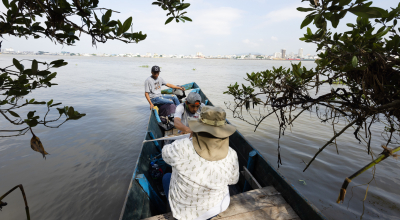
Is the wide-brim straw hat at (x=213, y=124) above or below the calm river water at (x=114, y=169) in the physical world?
above

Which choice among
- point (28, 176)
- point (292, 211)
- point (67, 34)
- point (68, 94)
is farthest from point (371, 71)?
point (68, 94)

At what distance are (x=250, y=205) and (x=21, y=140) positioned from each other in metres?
7.48

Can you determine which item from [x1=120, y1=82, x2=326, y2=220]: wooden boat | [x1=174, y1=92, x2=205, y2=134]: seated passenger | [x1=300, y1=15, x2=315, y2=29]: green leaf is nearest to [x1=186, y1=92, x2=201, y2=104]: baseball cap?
[x1=174, y1=92, x2=205, y2=134]: seated passenger

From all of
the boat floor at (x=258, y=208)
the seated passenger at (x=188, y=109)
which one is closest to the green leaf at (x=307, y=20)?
the boat floor at (x=258, y=208)

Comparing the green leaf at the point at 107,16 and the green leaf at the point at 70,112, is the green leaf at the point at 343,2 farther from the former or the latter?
the green leaf at the point at 70,112

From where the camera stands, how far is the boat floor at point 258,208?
208cm

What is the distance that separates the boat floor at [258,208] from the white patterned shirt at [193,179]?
0.87 feet

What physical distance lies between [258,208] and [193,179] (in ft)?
3.34

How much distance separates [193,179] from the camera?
1.75 m

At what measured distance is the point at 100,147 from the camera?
5.94m

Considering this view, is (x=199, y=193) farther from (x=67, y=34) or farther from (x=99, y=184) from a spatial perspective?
(x=99, y=184)

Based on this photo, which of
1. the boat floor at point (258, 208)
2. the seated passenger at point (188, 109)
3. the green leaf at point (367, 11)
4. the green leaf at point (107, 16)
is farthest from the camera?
the seated passenger at point (188, 109)

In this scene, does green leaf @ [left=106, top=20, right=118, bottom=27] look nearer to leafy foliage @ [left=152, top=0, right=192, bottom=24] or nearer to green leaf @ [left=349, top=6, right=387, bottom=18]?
leafy foliage @ [left=152, top=0, right=192, bottom=24]

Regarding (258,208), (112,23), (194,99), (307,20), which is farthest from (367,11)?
(194,99)
